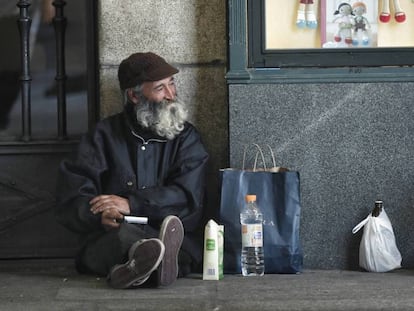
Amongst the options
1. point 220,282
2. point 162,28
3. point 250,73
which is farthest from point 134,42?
point 220,282

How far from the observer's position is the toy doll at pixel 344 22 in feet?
20.2

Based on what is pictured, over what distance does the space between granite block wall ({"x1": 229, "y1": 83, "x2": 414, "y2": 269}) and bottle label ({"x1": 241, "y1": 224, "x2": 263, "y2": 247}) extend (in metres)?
0.46

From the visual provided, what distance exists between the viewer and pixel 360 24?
6.16 meters

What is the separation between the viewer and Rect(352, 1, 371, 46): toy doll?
6.15 meters

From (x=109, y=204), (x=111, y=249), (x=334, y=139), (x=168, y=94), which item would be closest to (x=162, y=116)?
(x=168, y=94)

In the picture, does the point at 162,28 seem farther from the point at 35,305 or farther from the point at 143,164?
the point at 35,305

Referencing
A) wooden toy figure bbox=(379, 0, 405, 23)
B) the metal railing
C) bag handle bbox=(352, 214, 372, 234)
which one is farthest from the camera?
the metal railing

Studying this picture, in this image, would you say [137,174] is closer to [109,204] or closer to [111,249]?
[109,204]

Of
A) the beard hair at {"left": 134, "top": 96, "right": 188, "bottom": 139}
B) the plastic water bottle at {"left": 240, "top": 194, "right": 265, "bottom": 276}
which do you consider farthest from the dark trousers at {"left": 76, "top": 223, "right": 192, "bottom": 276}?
the beard hair at {"left": 134, "top": 96, "right": 188, "bottom": 139}

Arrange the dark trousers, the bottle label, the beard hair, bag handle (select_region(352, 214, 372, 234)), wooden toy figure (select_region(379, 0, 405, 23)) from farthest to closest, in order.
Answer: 1. wooden toy figure (select_region(379, 0, 405, 23))
2. bag handle (select_region(352, 214, 372, 234))
3. the beard hair
4. the bottle label
5. the dark trousers

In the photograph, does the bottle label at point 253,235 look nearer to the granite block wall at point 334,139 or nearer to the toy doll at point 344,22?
the granite block wall at point 334,139

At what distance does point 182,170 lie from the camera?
19.3ft

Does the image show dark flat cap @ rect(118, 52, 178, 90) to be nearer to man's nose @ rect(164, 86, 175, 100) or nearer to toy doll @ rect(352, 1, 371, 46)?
man's nose @ rect(164, 86, 175, 100)

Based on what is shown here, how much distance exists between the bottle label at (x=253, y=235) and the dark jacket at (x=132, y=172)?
35cm
